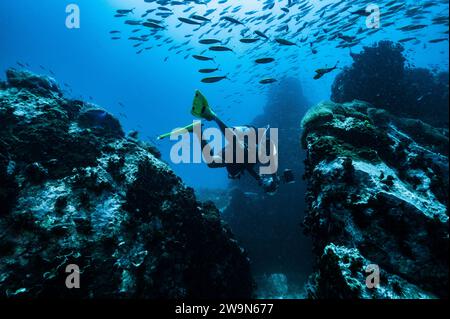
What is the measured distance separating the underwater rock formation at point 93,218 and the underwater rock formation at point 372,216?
253cm

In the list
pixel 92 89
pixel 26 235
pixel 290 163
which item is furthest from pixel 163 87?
pixel 26 235

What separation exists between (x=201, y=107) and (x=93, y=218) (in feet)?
9.08

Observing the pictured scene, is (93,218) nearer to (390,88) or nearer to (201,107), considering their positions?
(201,107)

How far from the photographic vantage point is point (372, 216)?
342 cm

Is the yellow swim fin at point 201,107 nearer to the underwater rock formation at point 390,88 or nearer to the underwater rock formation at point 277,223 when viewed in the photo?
the underwater rock formation at point 277,223

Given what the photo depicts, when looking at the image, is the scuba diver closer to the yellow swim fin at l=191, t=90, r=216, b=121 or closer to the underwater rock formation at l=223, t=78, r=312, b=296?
the yellow swim fin at l=191, t=90, r=216, b=121

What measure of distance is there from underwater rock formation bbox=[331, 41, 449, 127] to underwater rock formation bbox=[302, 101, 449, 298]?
7331 mm

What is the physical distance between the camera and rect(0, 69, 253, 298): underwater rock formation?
3.74 metres

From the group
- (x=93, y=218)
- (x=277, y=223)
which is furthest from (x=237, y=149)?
(x=277, y=223)

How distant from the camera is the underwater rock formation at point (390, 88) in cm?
1081

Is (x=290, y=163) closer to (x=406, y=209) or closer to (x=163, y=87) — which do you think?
(x=406, y=209)

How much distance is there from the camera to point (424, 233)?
3221 mm
